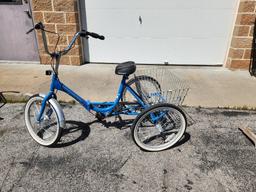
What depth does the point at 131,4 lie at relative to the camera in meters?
4.56

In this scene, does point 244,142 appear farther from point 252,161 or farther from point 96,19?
point 96,19

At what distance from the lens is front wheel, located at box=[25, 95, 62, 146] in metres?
2.54

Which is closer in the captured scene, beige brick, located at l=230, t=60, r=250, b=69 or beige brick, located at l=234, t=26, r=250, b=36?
beige brick, located at l=234, t=26, r=250, b=36

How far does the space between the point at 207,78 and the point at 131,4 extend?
2.06 metres

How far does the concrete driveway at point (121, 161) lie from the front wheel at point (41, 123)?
0.37ft

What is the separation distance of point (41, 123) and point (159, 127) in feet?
4.40

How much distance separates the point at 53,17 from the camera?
4582mm

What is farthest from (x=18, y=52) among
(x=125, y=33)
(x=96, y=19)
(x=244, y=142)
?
(x=244, y=142)

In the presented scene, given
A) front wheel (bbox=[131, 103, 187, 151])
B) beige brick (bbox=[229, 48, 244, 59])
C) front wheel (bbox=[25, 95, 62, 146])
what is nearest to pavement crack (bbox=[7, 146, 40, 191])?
front wheel (bbox=[25, 95, 62, 146])

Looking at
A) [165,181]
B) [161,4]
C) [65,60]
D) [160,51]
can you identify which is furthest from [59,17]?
[165,181]

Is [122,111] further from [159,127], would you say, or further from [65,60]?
[65,60]

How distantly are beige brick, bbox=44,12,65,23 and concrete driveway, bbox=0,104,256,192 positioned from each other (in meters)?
2.33

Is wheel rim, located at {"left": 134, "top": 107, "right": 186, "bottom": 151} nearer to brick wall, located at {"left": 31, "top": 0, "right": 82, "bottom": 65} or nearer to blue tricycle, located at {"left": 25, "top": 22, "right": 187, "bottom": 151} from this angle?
blue tricycle, located at {"left": 25, "top": 22, "right": 187, "bottom": 151}

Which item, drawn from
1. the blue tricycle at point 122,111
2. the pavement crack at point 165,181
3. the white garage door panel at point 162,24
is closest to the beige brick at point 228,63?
the white garage door panel at point 162,24
